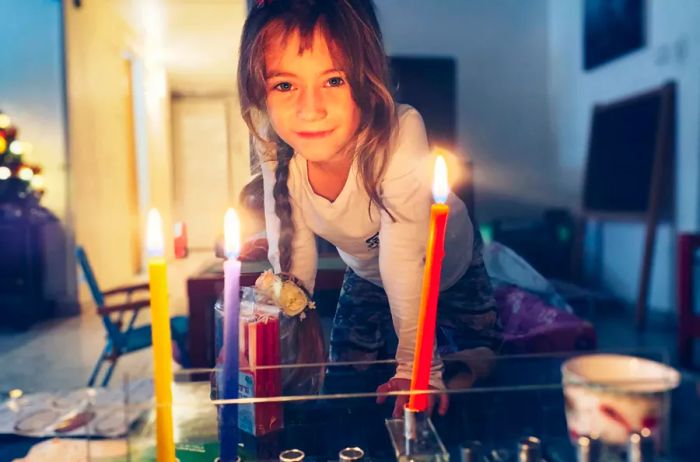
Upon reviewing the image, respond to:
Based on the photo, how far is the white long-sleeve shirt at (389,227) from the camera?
0.42 meters

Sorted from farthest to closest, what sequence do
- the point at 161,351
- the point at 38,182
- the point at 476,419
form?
the point at 38,182 < the point at 476,419 < the point at 161,351

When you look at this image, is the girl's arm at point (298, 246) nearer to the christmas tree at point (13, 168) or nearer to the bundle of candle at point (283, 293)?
the bundle of candle at point (283, 293)

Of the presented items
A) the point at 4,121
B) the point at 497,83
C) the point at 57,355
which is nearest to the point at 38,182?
the point at 4,121

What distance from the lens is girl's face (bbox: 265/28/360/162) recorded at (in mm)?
396

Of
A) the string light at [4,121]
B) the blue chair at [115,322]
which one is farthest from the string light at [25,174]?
the blue chair at [115,322]

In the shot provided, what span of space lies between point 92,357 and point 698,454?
1.18 metres

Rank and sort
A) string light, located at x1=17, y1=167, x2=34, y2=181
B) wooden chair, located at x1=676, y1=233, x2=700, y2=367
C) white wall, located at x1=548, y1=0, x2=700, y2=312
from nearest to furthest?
white wall, located at x1=548, y1=0, x2=700, y2=312
wooden chair, located at x1=676, y1=233, x2=700, y2=367
string light, located at x1=17, y1=167, x2=34, y2=181

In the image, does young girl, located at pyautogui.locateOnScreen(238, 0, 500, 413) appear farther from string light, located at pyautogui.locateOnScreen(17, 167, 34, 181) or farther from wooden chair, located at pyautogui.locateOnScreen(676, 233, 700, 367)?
string light, located at pyautogui.locateOnScreen(17, 167, 34, 181)

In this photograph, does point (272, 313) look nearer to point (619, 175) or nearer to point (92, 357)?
point (92, 357)

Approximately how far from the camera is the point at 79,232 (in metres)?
1.29

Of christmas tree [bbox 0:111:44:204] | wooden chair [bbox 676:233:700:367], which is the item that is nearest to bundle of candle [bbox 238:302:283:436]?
wooden chair [bbox 676:233:700:367]

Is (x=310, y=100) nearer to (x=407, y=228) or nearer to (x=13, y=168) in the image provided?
(x=407, y=228)

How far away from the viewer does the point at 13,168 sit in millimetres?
1997

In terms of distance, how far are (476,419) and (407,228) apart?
0.14 meters
